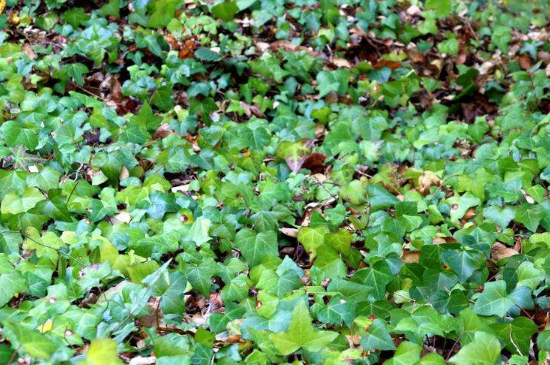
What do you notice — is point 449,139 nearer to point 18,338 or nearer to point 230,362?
point 230,362

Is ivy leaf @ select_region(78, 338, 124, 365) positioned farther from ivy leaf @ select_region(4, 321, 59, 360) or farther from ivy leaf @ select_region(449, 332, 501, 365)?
ivy leaf @ select_region(449, 332, 501, 365)

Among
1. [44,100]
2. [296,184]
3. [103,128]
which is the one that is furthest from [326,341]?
[44,100]

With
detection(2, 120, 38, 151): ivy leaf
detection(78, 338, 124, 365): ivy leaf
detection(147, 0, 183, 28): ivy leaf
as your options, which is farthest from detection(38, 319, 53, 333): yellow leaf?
detection(147, 0, 183, 28): ivy leaf

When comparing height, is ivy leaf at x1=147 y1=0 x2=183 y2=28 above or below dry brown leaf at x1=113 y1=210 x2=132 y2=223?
above

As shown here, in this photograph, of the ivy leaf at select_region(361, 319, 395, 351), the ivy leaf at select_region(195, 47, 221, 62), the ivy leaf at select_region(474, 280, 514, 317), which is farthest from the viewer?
the ivy leaf at select_region(195, 47, 221, 62)

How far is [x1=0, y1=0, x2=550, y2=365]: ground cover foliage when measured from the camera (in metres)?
2.42

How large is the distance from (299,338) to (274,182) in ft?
4.64

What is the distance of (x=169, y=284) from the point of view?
2.55 m

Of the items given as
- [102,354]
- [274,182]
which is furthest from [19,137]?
[102,354]

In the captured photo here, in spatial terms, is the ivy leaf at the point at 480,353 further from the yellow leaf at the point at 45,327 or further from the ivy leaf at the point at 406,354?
the yellow leaf at the point at 45,327

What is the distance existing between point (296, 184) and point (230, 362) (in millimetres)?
1458

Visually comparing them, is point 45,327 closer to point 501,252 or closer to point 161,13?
point 501,252

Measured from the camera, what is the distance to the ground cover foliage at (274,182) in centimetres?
242

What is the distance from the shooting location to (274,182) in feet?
11.6
